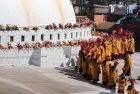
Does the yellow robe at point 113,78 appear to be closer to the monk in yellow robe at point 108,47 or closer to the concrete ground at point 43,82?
the concrete ground at point 43,82

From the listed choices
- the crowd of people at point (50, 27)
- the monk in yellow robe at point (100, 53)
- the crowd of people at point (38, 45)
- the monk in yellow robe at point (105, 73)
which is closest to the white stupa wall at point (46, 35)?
the crowd of people at point (50, 27)

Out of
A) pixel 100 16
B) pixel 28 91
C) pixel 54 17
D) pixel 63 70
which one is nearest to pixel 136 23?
pixel 100 16

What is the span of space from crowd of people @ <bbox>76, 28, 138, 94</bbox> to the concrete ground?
462mm

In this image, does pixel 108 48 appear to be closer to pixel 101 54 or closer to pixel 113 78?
pixel 101 54

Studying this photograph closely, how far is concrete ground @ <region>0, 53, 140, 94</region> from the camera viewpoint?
18.1 metres

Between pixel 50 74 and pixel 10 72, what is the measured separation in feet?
6.29

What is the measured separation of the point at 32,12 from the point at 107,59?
6.45 m

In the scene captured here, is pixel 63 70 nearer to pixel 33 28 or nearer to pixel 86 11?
pixel 33 28

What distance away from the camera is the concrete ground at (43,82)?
18141 millimetres

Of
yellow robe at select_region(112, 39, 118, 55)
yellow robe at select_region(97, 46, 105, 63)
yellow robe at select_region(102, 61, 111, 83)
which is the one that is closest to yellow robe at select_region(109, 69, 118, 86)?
yellow robe at select_region(102, 61, 111, 83)

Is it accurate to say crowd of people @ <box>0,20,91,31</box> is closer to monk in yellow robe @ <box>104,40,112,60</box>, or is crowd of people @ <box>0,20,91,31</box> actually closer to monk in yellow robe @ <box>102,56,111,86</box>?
monk in yellow robe @ <box>104,40,112,60</box>

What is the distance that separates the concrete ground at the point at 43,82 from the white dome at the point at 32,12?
3.12m

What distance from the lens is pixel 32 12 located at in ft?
82.3

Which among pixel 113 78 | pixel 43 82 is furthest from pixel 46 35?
pixel 113 78
